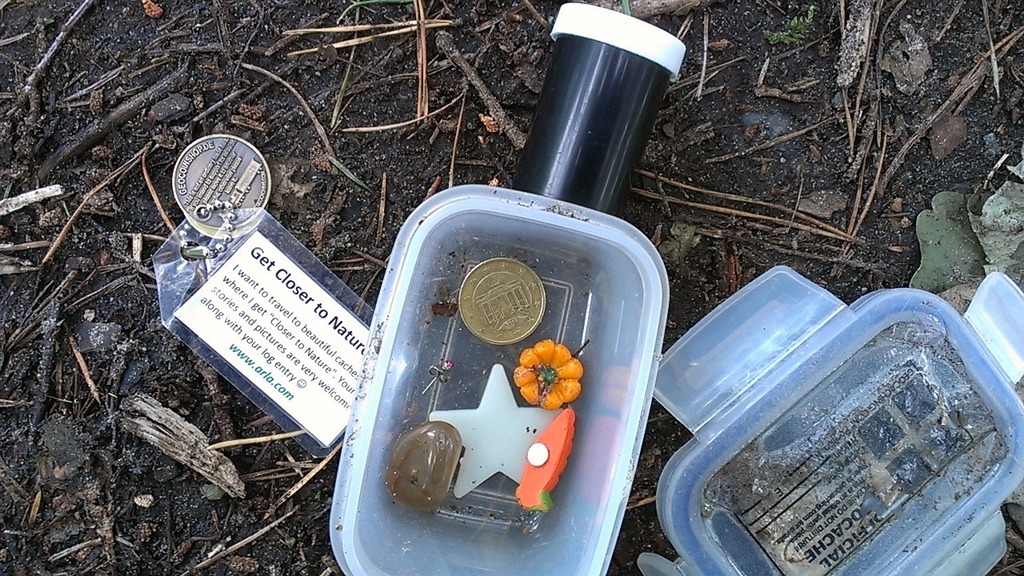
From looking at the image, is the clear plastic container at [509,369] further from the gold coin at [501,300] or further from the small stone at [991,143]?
the small stone at [991,143]

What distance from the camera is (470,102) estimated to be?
1764mm

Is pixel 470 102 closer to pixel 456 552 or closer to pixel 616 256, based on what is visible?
pixel 616 256

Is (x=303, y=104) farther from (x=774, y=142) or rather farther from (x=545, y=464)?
(x=774, y=142)

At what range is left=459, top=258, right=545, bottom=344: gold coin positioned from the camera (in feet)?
5.58

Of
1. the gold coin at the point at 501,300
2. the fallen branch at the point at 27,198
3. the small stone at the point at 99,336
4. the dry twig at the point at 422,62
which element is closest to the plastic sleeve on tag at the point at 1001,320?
the gold coin at the point at 501,300

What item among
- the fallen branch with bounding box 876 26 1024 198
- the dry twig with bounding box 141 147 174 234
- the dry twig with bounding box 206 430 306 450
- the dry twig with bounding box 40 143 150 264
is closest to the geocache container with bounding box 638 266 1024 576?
the fallen branch with bounding box 876 26 1024 198

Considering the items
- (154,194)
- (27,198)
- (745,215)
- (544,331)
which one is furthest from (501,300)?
(27,198)

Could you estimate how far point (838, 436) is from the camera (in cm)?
163

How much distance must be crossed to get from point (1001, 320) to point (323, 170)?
136 centimetres

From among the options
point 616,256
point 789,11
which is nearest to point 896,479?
point 616,256

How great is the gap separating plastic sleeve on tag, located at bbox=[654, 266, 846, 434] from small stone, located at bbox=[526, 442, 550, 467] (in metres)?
0.24

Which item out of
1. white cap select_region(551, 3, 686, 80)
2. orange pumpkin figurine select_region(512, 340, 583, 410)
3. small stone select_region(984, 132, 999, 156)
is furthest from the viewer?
small stone select_region(984, 132, 999, 156)

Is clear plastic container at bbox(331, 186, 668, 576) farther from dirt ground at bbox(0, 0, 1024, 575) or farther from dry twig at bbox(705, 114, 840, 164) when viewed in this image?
dry twig at bbox(705, 114, 840, 164)

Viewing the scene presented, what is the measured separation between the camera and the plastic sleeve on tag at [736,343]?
161 cm
